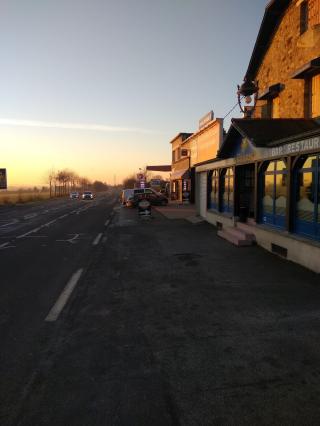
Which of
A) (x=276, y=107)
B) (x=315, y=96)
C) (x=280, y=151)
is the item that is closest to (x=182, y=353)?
(x=280, y=151)

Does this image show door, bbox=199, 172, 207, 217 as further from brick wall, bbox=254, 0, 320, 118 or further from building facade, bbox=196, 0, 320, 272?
brick wall, bbox=254, 0, 320, 118

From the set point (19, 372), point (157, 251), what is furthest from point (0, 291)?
point (157, 251)

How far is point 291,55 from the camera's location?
16250 millimetres

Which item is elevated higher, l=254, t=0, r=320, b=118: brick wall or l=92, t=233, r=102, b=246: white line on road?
l=254, t=0, r=320, b=118: brick wall

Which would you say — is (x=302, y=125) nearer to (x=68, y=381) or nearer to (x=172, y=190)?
(x=68, y=381)

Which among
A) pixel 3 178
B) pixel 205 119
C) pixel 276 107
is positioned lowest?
pixel 3 178

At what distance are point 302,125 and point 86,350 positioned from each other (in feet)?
40.5

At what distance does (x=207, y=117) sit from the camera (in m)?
33.7

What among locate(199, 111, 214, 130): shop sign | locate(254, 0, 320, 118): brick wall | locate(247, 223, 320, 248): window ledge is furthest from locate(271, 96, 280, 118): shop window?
locate(199, 111, 214, 130): shop sign

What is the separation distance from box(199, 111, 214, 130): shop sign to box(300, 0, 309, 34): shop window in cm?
1662

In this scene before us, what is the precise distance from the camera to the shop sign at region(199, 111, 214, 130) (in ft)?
107

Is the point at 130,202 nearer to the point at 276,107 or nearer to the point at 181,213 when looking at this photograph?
the point at 181,213

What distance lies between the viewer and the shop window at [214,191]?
68.6ft

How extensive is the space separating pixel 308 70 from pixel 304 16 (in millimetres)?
3067
